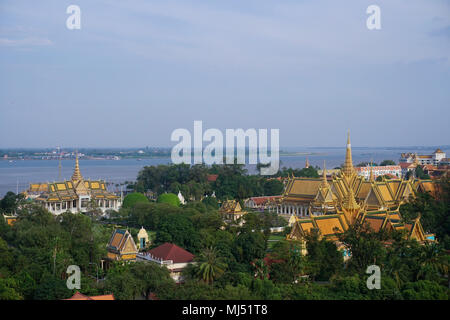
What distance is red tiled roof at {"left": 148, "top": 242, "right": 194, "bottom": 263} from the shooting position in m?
27.1

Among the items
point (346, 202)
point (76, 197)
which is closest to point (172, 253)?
point (346, 202)

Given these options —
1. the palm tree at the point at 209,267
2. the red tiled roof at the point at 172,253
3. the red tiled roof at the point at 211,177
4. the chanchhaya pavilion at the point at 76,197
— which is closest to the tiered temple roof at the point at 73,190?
the chanchhaya pavilion at the point at 76,197

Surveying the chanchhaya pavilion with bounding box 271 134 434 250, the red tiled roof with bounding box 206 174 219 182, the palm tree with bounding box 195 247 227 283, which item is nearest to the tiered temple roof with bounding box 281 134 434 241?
the chanchhaya pavilion with bounding box 271 134 434 250

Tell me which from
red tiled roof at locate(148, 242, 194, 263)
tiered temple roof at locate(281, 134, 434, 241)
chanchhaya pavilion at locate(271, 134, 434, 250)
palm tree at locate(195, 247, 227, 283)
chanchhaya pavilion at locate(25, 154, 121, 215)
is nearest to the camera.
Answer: palm tree at locate(195, 247, 227, 283)

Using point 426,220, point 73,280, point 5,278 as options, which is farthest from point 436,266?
point 5,278

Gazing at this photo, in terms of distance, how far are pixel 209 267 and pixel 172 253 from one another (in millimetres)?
3388

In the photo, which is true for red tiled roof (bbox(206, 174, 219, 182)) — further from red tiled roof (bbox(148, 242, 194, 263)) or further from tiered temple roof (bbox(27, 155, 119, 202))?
red tiled roof (bbox(148, 242, 194, 263))

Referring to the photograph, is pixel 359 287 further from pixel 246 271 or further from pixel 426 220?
pixel 426 220

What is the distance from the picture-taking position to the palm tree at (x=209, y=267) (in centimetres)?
2442

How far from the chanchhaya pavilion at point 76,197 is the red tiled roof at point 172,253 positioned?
851 inches

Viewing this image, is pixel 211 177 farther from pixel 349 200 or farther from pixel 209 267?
pixel 209 267

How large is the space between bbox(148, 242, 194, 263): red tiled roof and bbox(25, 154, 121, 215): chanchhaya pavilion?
70.9ft

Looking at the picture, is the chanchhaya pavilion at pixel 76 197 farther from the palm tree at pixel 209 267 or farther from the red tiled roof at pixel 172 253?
the palm tree at pixel 209 267

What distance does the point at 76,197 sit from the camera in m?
52.1
